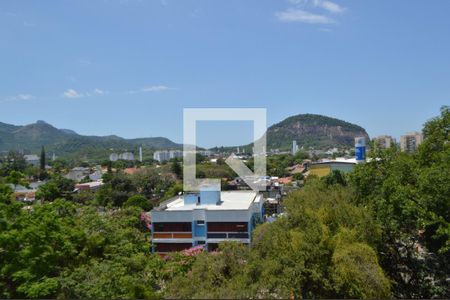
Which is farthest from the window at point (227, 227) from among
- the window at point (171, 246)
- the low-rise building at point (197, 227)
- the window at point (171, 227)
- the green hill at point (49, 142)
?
the green hill at point (49, 142)

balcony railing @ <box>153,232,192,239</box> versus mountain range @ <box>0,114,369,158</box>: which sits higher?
mountain range @ <box>0,114,369,158</box>

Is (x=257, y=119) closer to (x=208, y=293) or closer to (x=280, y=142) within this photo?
(x=208, y=293)

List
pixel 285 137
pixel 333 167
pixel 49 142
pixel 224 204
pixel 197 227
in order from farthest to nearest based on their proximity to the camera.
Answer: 1. pixel 49 142
2. pixel 285 137
3. pixel 333 167
4. pixel 224 204
5. pixel 197 227

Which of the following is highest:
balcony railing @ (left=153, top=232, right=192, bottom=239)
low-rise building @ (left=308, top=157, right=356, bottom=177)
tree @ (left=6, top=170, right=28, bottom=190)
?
tree @ (left=6, top=170, right=28, bottom=190)

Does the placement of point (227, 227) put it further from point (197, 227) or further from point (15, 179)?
point (15, 179)

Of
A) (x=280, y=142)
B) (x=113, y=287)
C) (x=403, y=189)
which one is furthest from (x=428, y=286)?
(x=280, y=142)

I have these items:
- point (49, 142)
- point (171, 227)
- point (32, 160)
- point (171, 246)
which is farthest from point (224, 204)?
point (49, 142)

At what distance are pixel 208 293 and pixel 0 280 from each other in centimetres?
311

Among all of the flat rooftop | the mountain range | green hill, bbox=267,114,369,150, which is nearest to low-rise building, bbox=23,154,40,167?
the mountain range

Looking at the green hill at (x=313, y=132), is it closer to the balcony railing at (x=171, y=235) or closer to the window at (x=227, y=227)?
the window at (x=227, y=227)

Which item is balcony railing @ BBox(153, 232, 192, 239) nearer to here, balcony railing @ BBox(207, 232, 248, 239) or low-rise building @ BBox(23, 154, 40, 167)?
balcony railing @ BBox(207, 232, 248, 239)

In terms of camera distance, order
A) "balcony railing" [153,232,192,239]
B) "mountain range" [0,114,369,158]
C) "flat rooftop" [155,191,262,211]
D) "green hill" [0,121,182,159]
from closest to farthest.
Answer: "balcony railing" [153,232,192,239] < "flat rooftop" [155,191,262,211] < "mountain range" [0,114,369,158] < "green hill" [0,121,182,159]

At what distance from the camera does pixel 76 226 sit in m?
7.33

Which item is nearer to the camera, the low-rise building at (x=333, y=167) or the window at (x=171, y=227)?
the window at (x=171, y=227)
